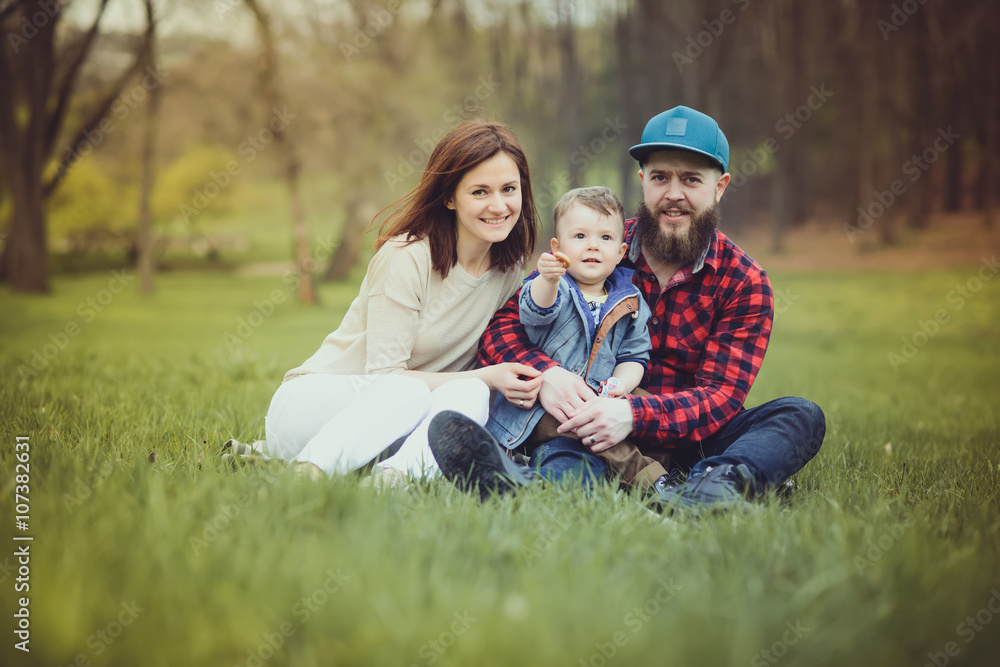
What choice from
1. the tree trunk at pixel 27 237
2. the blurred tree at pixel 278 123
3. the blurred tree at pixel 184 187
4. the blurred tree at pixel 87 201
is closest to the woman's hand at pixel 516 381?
the blurred tree at pixel 278 123

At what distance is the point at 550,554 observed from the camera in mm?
2016

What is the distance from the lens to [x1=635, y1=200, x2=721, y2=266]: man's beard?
3.18 m

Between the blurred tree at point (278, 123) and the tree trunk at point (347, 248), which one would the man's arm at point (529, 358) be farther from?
the tree trunk at point (347, 248)

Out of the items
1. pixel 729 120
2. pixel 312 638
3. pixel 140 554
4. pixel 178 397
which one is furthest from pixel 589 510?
pixel 729 120

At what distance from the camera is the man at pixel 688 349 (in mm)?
2877

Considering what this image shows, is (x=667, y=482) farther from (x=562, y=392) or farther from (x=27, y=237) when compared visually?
(x=27, y=237)

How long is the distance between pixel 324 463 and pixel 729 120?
24.1 metres

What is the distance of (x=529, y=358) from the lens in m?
3.11

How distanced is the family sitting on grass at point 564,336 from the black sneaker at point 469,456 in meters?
0.18

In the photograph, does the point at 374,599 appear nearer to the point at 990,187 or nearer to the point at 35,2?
the point at 35,2

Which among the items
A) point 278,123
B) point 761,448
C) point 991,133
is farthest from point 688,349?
point 991,133

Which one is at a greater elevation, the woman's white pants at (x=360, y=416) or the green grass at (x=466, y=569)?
the woman's white pants at (x=360, y=416)

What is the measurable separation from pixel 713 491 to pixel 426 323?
139cm

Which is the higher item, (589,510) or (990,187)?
(990,187)
